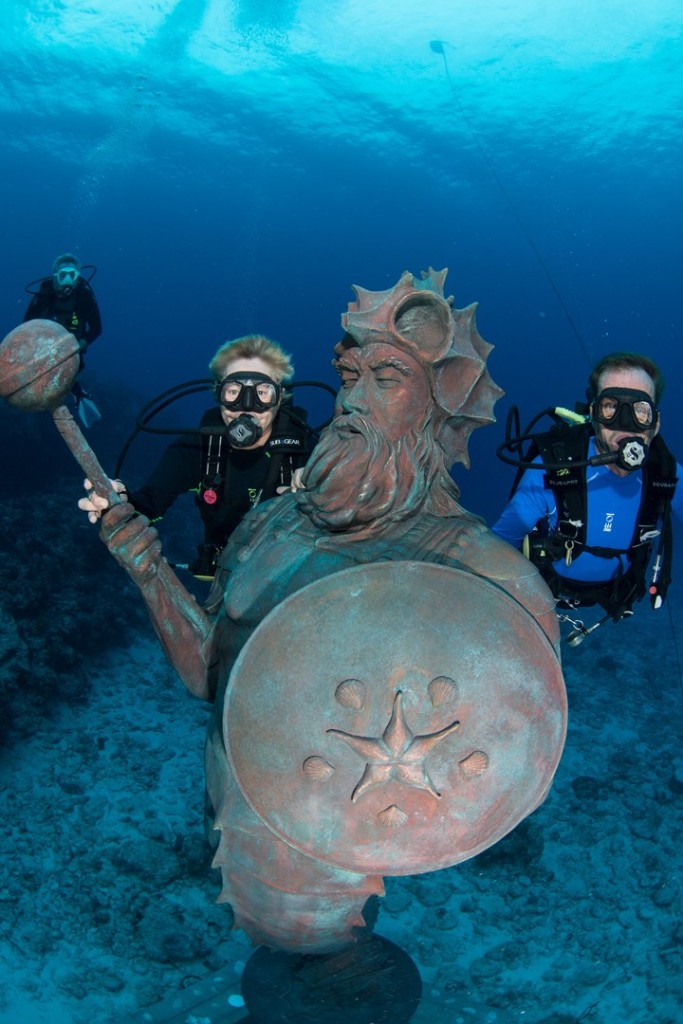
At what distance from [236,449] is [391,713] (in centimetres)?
250

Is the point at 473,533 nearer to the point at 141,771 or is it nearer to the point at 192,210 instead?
the point at 141,771

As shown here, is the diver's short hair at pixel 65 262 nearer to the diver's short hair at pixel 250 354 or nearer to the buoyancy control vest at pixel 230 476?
the buoyancy control vest at pixel 230 476

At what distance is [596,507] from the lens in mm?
4605

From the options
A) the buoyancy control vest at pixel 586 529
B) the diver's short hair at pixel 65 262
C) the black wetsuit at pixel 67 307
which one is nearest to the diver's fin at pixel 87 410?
the black wetsuit at pixel 67 307

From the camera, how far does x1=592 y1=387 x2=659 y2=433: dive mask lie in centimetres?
402

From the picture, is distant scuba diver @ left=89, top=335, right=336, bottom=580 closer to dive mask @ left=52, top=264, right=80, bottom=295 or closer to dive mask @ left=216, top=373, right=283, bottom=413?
dive mask @ left=216, top=373, right=283, bottom=413

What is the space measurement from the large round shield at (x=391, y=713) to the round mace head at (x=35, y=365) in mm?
974

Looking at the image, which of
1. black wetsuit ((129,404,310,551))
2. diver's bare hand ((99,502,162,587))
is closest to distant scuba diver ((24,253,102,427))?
black wetsuit ((129,404,310,551))

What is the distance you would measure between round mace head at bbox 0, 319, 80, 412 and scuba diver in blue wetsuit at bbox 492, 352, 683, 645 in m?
2.61

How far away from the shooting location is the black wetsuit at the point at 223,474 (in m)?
4.18

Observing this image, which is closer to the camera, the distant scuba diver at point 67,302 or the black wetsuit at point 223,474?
the black wetsuit at point 223,474

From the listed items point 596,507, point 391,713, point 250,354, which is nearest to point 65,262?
point 250,354

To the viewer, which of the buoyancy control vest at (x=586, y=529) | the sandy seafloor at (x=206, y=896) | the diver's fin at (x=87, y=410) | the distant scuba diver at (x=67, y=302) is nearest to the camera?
the buoyancy control vest at (x=586, y=529)

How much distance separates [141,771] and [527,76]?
3626 cm
